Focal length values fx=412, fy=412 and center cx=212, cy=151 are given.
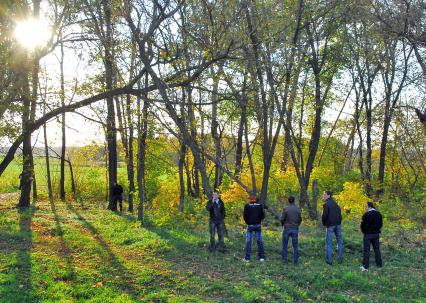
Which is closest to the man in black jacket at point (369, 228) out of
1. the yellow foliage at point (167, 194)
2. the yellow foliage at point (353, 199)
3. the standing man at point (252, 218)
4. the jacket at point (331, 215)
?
the jacket at point (331, 215)


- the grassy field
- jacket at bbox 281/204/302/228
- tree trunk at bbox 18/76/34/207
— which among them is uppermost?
tree trunk at bbox 18/76/34/207

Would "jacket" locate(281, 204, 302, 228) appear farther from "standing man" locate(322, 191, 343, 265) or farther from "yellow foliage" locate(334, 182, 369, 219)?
"yellow foliage" locate(334, 182, 369, 219)

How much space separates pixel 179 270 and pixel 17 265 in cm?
373

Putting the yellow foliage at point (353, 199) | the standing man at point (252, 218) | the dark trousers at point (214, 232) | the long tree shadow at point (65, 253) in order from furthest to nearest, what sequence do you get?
1. the yellow foliage at point (353, 199)
2. the dark trousers at point (214, 232)
3. the standing man at point (252, 218)
4. the long tree shadow at point (65, 253)

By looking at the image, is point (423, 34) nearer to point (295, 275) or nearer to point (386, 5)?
point (386, 5)

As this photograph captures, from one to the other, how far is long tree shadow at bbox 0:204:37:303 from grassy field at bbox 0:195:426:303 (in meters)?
0.02

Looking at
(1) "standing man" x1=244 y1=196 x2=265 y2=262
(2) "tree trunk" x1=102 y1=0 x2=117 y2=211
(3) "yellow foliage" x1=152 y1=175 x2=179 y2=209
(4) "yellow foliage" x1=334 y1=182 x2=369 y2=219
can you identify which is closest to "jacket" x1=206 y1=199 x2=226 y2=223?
(1) "standing man" x1=244 y1=196 x2=265 y2=262

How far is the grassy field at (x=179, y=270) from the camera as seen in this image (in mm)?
8070

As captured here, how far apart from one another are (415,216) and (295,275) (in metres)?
12.2

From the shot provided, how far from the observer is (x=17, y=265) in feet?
31.1

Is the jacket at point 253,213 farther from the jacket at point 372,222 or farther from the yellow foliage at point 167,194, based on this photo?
the yellow foliage at point 167,194

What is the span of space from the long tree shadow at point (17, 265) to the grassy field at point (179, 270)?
0.7 inches

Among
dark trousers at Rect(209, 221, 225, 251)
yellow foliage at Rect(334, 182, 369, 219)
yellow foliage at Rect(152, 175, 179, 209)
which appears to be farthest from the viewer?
yellow foliage at Rect(152, 175, 179, 209)

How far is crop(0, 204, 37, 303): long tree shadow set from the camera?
25.0 ft
